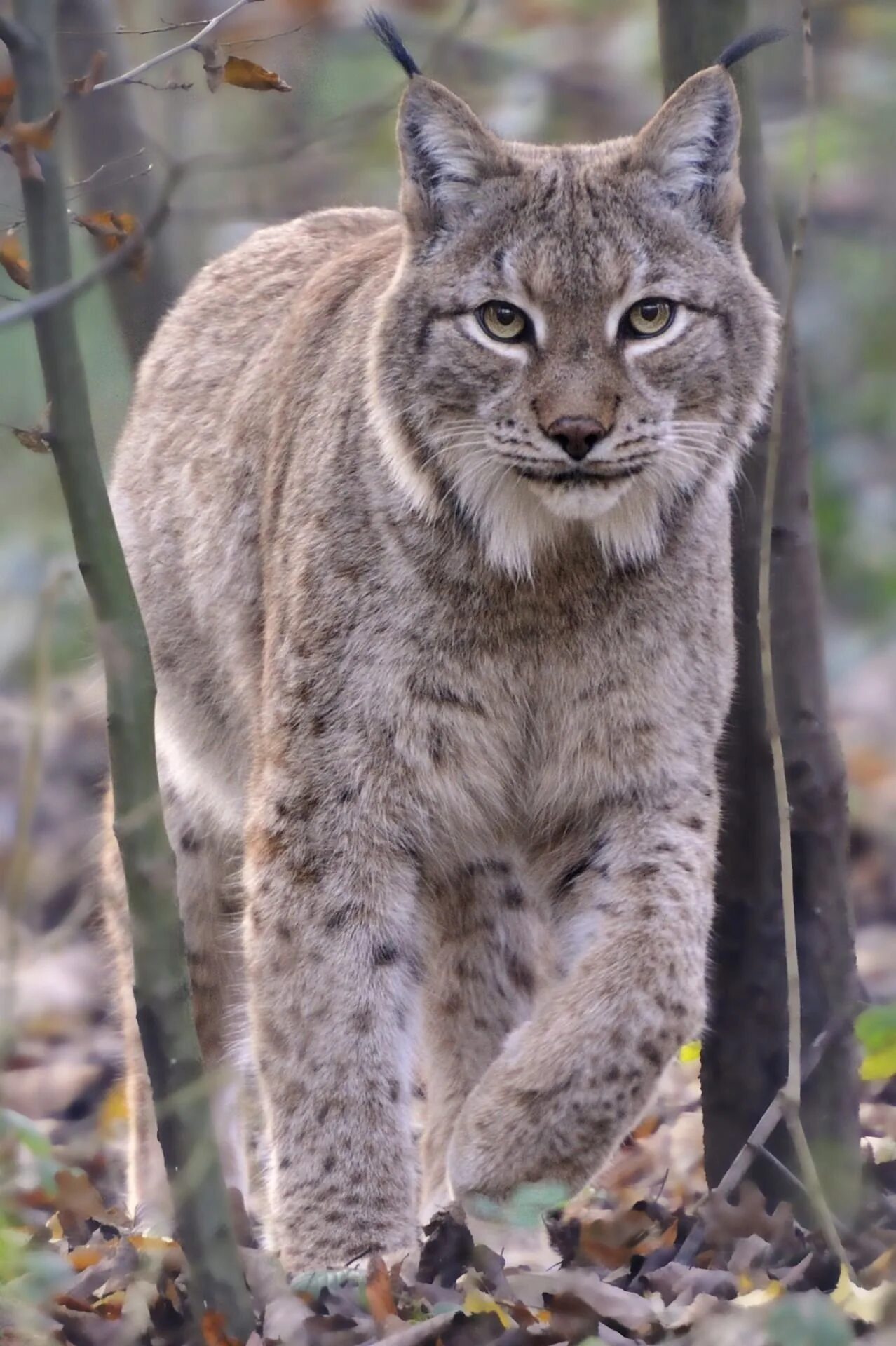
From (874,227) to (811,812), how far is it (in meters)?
5.83

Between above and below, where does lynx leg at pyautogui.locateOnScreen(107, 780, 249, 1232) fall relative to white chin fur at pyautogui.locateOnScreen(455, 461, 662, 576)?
below

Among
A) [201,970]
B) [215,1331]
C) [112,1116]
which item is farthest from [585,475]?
[112,1116]

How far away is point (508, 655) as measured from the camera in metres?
4.32

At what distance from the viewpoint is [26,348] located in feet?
30.5

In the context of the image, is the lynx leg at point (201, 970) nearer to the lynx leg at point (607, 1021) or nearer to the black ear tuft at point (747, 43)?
the lynx leg at point (607, 1021)

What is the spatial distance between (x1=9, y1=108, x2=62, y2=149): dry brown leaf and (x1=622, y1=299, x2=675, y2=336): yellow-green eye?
1687 mm

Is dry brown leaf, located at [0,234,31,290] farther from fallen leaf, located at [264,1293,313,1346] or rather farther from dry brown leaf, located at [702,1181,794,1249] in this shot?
dry brown leaf, located at [702,1181,794,1249]

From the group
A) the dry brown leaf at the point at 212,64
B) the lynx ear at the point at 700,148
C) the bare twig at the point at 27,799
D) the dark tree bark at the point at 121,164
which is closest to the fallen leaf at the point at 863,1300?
the bare twig at the point at 27,799

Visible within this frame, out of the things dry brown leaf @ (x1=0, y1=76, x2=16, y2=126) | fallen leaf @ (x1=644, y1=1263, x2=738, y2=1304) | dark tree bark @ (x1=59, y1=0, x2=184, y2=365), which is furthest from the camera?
dark tree bark @ (x1=59, y1=0, x2=184, y2=365)

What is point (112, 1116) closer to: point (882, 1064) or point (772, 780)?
point (772, 780)

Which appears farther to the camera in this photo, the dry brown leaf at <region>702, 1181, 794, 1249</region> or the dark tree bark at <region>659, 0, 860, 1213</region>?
the dark tree bark at <region>659, 0, 860, 1213</region>

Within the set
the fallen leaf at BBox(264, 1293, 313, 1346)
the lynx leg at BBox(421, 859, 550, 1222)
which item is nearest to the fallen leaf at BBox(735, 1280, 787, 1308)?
the fallen leaf at BBox(264, 1293, 313, 1346)

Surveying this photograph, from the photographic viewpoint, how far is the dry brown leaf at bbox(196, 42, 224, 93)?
304cm

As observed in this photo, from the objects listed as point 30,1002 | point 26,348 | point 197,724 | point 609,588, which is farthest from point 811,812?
point 26,348
